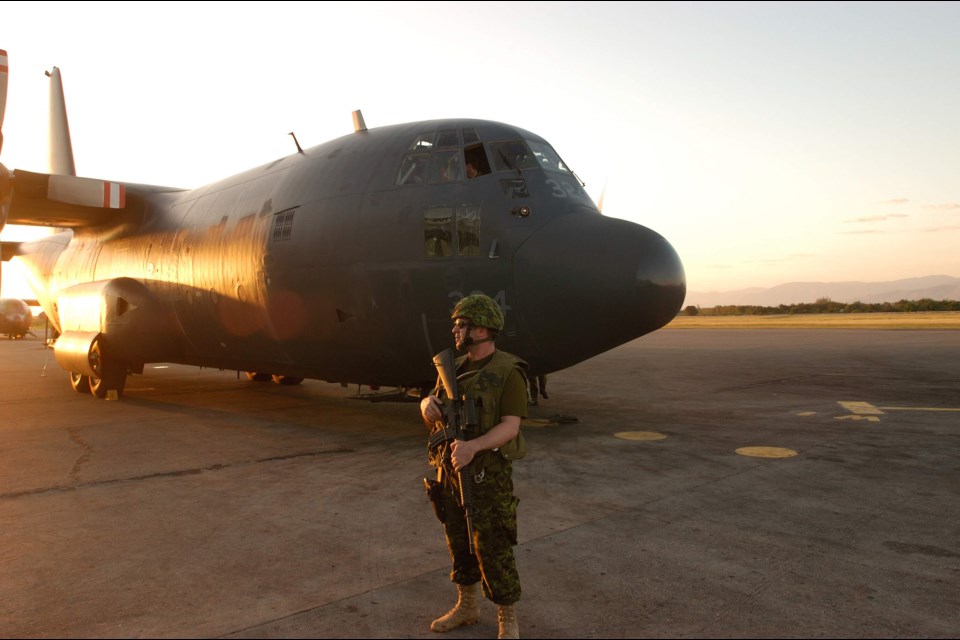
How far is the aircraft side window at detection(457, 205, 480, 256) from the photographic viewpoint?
27.6 ft

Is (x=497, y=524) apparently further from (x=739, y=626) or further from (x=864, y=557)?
(x=864, y=557)

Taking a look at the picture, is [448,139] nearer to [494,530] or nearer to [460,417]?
[460,417]

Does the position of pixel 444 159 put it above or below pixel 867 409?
above

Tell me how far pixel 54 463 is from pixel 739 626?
824cm

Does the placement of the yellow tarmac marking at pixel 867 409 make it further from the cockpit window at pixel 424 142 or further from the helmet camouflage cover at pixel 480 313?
the helmet camouflage cover at pixel 480 313

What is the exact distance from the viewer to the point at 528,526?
546 centimetres

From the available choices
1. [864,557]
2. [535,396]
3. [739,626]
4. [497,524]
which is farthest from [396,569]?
[535,396]

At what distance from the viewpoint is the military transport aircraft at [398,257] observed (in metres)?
8.09

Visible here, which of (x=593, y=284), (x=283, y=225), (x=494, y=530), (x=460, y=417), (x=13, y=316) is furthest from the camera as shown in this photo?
(x=13, y=316)

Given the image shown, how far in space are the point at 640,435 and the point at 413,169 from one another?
A: 5.10 m

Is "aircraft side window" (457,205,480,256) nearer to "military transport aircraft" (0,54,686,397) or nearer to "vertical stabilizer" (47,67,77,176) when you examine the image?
"military transport aircraft" (0,54,686,397)

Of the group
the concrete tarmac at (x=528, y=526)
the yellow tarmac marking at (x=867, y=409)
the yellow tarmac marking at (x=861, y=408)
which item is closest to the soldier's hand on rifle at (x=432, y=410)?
the concrete tarmac at (x=528, y=526)

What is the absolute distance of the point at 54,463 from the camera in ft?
26.8

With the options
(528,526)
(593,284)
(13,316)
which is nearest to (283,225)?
(593,284)
